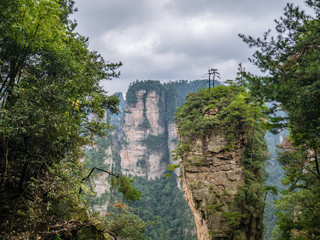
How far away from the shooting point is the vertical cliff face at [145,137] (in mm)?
67188

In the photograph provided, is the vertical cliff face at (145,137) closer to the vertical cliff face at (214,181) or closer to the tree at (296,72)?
the vertical cliff face at (214,181)

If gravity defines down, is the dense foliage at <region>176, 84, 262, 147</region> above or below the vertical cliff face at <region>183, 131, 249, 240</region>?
above

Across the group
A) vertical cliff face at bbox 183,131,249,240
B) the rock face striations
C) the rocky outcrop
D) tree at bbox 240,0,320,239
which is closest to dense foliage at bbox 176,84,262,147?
the rock face striations

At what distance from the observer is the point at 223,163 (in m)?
12.1

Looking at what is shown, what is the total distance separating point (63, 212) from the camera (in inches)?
193

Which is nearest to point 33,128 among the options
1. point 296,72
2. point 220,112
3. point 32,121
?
point 32,121

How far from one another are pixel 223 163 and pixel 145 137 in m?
59.9

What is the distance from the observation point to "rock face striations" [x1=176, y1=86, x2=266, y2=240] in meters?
10.5

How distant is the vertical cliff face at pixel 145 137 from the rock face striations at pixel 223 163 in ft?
184

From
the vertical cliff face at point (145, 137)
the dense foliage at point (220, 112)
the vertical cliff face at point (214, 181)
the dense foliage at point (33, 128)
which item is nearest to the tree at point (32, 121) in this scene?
the dense foliage at point (33, 128)

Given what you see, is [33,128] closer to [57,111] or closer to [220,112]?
[57,111]

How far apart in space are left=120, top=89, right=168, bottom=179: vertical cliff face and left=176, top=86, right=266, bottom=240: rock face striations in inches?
2207

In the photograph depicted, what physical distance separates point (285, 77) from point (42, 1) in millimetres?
5764

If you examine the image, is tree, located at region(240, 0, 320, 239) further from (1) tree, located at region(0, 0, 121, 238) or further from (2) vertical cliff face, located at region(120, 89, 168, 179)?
(2) vertical cliff face, located at region(120, 89, 168, 179)
